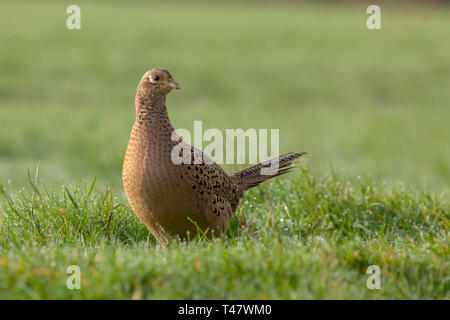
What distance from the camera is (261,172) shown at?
5172 mm

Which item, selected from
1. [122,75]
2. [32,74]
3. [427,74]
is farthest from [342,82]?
[32,74]

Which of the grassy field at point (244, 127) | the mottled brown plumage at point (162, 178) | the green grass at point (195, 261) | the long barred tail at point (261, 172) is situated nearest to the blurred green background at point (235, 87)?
the grassy field at point (244, 127)

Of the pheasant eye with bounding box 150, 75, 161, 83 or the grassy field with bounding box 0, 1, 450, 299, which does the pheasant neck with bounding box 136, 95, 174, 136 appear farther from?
the grassy field with bounding box 0, 1, 450, 299

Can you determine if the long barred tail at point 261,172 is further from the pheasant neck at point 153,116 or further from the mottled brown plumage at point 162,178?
the pheasant neck at point 153,116

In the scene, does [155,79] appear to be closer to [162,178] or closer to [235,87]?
[162,178]

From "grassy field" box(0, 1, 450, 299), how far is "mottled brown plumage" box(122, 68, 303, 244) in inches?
8.1

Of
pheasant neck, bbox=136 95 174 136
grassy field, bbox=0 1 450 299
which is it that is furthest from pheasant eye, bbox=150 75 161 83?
grassy field, bbox=0 1 450 299

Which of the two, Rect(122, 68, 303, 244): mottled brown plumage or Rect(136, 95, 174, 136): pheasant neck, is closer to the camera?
Rect(122, 68, 303, 244): mottled brown plumage

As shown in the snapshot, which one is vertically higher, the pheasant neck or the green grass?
the pheasant neck

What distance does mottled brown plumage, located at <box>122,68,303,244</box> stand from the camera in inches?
154

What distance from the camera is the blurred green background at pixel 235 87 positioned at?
33.1ft

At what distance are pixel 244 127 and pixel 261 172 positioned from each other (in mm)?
7315

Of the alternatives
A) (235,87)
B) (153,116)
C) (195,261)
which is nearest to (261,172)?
(153,116)

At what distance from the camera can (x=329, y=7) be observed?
1681 inches
